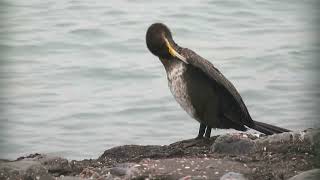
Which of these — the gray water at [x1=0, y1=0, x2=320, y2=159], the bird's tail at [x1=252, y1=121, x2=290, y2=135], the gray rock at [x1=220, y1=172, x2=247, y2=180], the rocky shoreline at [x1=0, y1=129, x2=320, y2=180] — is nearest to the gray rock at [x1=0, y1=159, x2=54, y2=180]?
the rocky shoreline at [x1=0, y1=129, x2=320, y2=180]

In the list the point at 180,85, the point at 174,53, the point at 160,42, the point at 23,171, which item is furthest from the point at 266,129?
the point at 23,171

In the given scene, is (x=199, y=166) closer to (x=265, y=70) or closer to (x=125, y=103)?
(x=125, y=103)

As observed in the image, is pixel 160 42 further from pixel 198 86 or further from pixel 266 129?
pixel 266 129

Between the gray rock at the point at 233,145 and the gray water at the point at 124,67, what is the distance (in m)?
0.71

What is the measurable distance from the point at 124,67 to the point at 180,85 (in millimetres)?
4333

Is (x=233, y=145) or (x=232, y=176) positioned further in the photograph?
(x=233, y=145)

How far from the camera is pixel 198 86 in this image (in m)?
6.02

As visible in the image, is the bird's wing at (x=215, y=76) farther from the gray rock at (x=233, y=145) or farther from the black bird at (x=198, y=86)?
the gray rock at (x=233, y=145)

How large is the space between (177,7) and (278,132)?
23.0 feet

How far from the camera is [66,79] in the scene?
383 inches

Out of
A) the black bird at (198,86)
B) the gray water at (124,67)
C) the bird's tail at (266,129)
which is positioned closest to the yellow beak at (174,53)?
the black bird at (198,86)

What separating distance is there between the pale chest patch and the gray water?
795mm

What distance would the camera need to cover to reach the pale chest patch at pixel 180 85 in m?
6.02

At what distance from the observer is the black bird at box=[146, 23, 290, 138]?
599 centimetres
